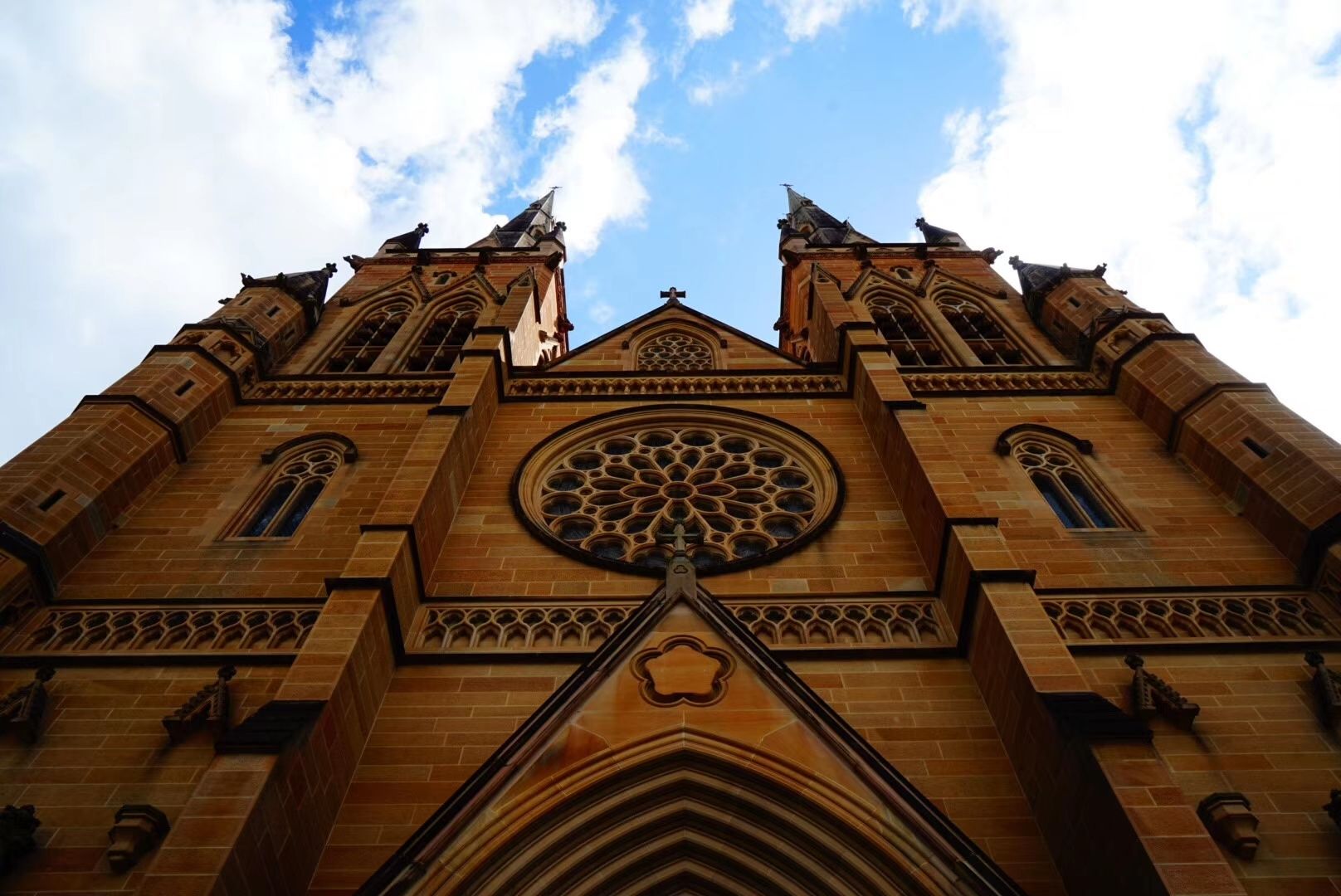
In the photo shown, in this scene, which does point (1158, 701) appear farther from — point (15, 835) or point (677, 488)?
point (15, 835)

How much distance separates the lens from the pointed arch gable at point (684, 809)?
5.89 metres

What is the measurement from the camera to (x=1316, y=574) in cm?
918

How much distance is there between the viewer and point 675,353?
17312 mm

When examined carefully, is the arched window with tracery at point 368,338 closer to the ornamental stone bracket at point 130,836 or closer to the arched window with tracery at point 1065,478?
the ornamental stone bracket at point 130,836

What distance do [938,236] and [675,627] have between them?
767 inches

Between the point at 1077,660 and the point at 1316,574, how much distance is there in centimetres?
299

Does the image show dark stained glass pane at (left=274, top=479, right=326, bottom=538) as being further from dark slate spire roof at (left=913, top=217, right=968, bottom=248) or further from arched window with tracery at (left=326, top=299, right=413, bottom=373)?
dark slate spire roof at (left=913, top=217, right=968, bottom=248)

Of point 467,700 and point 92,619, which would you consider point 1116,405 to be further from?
point 92,619

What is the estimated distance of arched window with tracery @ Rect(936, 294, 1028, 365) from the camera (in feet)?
53.6

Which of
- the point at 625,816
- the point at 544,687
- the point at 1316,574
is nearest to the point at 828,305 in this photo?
the point at 1316,574

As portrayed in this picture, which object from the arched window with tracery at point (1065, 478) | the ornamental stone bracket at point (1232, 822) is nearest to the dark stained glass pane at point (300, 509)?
the arched window with tracery at point (1065, 478)

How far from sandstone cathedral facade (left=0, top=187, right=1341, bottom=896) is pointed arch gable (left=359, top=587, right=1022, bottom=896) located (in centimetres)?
3

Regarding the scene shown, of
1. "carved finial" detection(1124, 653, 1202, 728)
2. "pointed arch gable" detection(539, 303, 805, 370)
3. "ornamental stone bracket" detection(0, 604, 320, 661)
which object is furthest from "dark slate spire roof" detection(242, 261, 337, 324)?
"carved finial" detection(1124, 653, 1202, 728)

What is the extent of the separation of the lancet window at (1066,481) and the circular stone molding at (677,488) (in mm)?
2574
